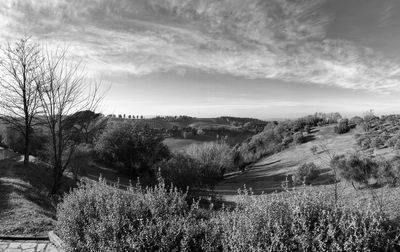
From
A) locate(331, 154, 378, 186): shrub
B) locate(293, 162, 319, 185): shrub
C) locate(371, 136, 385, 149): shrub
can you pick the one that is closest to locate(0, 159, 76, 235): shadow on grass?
locate(331, 154, 378, 186): shrub

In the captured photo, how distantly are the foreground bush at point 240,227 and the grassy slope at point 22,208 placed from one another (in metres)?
2.33

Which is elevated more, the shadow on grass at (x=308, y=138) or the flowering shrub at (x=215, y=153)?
the shadow on grass at (x=308, y=138)

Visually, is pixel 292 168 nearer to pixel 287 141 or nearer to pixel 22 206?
pixel 287 141

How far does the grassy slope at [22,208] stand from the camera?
21.7ft

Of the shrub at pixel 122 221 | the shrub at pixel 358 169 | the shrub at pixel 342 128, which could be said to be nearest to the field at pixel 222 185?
the shrub at pixel 342 128

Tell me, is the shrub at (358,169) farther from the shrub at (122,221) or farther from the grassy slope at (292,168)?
the shrub at (122,221)

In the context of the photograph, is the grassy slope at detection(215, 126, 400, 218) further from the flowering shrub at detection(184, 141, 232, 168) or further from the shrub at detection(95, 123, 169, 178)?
the shrub at detection(95, 123, 169, 178)

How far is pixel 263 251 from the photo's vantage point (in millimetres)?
3240

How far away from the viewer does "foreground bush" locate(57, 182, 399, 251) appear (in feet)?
10.4

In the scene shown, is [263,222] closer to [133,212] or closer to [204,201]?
[133,212]

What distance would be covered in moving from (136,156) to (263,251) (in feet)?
Answer: 96.8

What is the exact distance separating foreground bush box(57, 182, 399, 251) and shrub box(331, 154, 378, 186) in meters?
11.1

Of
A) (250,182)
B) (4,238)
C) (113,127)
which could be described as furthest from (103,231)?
(113,127)

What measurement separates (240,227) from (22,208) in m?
8.26
